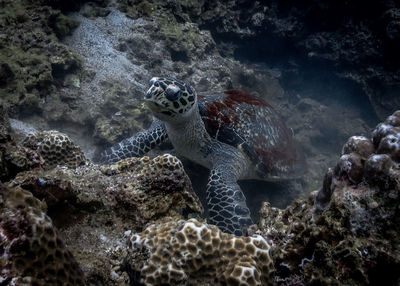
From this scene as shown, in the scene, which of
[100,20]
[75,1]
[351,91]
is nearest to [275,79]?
[351,91]

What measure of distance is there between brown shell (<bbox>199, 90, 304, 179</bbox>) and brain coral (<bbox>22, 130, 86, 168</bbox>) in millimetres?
2067

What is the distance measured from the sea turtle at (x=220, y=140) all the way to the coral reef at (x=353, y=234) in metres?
1.53

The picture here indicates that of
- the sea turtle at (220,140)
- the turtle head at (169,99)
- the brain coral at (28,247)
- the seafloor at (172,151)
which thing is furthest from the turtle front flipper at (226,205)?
the brain coral at (28,247)

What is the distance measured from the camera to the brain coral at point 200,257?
1.41 metres

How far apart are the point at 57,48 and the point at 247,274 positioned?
4843mm

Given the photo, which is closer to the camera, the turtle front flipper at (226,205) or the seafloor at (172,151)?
the seafloor at (172,151)

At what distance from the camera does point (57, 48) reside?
4.50 metres

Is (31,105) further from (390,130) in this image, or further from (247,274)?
(390,130)

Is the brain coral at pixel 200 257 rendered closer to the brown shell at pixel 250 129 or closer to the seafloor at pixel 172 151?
the seafloor at pixel 172 151

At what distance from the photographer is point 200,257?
4.85 ft

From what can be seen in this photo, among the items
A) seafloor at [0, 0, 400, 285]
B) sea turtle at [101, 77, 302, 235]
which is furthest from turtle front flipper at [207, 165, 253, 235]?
seafloor at [0, 0, 400, 285]

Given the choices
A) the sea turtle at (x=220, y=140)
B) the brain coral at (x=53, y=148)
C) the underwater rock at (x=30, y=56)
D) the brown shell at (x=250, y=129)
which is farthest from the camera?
the brown shell at (x=250, y=129)

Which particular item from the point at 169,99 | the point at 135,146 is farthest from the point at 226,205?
the point at 135,146

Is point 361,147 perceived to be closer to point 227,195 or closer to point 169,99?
point 227,195
